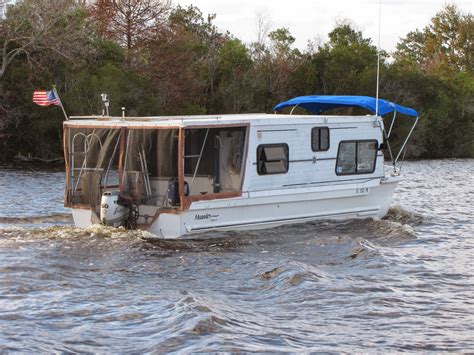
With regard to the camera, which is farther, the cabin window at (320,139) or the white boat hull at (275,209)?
the cabin window at (320,139)

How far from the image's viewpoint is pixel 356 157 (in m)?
21.3

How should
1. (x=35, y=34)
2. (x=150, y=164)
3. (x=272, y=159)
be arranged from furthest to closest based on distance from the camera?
(x=35, y=34) < (x=272, y=159) < (x=150, y=164)

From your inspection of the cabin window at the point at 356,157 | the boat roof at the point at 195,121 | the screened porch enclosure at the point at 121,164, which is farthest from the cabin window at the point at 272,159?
the screened porch enclosure at the point at 121,164

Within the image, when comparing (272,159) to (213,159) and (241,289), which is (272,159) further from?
(241,289)

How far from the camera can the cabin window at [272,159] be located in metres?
19.3

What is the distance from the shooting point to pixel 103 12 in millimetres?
54500

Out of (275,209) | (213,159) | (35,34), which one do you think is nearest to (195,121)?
(213,159)

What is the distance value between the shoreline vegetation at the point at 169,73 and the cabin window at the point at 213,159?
25.2 m

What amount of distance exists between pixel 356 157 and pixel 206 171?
3.91m

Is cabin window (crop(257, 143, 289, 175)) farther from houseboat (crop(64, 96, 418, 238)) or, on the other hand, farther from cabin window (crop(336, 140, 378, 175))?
cabin window (crop(336, 140, 378, 175))

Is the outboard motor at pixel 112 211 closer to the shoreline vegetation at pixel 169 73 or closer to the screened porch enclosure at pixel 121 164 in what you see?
the screened porch enclosure at pixel 121 164

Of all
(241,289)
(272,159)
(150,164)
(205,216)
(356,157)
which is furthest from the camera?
(356,157)

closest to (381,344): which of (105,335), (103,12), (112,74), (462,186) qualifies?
(105,335)

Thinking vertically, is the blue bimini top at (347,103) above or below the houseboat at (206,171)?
above
